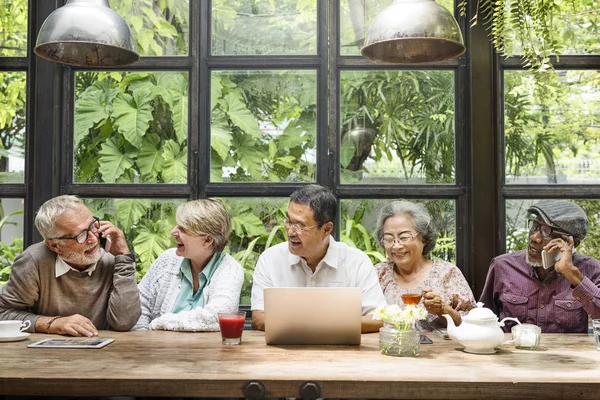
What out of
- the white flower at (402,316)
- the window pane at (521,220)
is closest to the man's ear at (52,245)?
the white flower at (402,316)

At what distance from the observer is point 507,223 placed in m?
3.71

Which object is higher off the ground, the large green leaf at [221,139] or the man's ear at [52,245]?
the large green leaf at [221,139]

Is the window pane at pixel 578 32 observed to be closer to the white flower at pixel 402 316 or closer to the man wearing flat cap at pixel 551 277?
the man wearing flat cap at pixel 551 277

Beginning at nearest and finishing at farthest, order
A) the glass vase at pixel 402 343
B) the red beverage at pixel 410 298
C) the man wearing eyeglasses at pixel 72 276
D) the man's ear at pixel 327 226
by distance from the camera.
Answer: the glass vase at pixel 402 343 → the red beverage at pixel 410 298 → the man wearing eyeglasses at pixel 72 276 → the man's ear at pixel 327 226

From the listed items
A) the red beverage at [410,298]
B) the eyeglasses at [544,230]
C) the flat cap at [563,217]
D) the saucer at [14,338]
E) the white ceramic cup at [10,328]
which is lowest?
the saucer at [14,338]

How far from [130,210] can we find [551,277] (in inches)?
91.3

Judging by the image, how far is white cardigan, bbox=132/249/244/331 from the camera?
2820mm

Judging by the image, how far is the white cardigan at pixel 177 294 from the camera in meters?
2.82

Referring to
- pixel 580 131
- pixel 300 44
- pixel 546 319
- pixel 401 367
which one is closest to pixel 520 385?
pixel 401 367

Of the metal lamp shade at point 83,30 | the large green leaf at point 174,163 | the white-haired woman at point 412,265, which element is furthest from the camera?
the large green leaf at point 174,163

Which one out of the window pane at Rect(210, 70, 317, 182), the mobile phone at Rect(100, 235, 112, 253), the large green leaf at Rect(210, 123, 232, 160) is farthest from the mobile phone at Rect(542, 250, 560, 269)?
the mobile phone at Rect(100, 235, 112, 253)

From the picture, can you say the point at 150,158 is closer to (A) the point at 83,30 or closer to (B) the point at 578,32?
(A) the point at 83,30

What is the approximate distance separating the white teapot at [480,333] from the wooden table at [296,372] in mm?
42

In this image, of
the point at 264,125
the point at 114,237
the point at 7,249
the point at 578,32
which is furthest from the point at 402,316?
the point at 7,249
